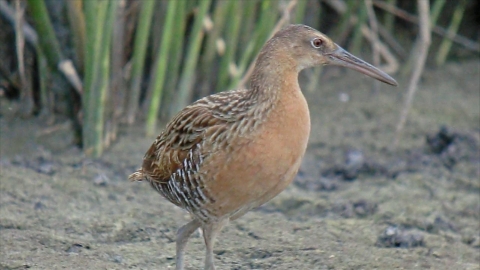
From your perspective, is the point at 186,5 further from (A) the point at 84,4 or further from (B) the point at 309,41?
(B) the point at 309,41

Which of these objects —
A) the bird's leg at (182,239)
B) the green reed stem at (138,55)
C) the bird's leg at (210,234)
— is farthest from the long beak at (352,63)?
the green reed stem at (138,55)

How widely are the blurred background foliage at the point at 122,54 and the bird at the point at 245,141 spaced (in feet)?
4.82

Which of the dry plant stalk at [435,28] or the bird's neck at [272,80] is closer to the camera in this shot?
the bird's neck at [272,80]

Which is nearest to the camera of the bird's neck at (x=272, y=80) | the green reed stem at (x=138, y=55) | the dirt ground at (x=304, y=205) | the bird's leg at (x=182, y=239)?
the bird's neck at (x=272, y=80)

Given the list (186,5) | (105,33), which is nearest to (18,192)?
A: (105,33)

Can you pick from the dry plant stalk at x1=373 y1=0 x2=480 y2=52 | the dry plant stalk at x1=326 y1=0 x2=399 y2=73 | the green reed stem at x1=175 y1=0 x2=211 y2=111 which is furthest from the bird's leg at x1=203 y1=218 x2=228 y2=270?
the dry plant stalk at x1=373 y1=0 x2=480 y2=52

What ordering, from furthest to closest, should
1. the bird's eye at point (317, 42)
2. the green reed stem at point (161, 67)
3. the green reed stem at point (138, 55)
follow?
1. the green reed stem at point (138, 55)
2. the green reed stem at point (161, 67)
3. the bird's eye at point (317, 42)

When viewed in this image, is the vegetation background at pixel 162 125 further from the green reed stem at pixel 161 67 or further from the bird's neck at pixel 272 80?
the bird's neck at pixel 272 80

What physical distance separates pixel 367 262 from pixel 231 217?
0.75m

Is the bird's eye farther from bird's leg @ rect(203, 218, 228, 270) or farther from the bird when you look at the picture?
bird's leg @ rect(203, 218, 228, 270)

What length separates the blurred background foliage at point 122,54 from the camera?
5301mm

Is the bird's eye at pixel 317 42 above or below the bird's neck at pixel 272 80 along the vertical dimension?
above

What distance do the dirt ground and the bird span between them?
0.48 m

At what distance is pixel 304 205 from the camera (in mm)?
4957
